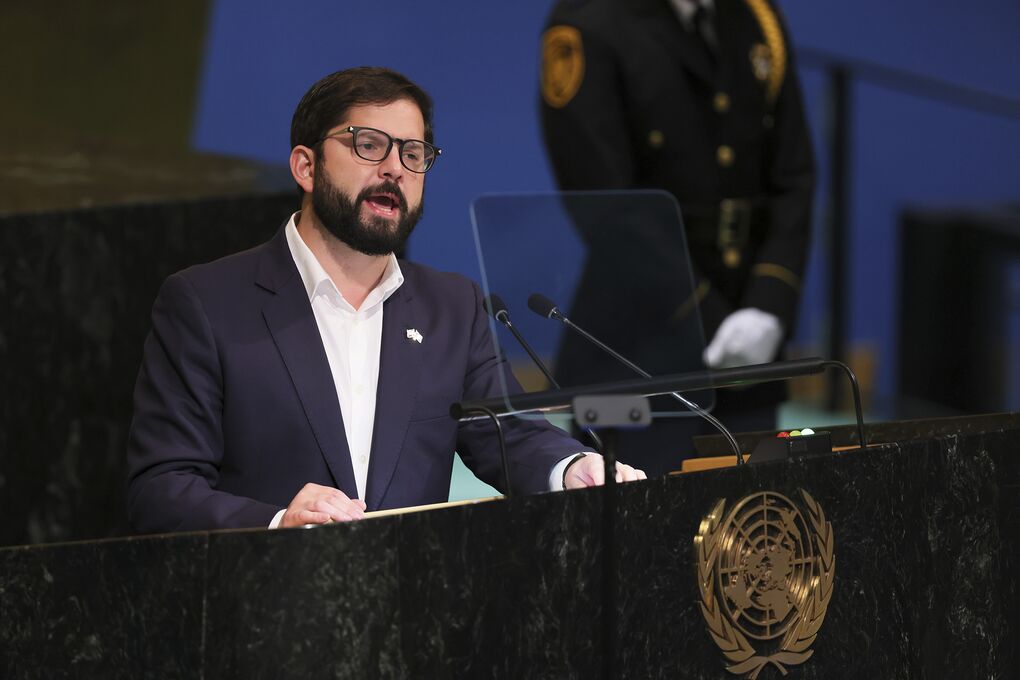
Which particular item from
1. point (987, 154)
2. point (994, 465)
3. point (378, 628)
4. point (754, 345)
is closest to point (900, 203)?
point (987, 154)

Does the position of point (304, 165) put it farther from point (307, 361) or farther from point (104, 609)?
point (104, 609)

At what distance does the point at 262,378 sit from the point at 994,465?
1.06m

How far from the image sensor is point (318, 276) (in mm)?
2514

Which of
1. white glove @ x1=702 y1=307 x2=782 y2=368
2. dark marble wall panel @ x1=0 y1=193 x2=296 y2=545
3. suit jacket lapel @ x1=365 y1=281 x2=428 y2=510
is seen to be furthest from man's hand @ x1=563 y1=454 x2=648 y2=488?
dark marble wall panel @ x1=0 y1=193 x2=296 y2=545

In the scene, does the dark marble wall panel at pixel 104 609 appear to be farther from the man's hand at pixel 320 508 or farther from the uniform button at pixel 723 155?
the uniform button at pixel 723 155

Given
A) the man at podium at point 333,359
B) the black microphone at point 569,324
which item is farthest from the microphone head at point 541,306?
the man at podium at point 333,359

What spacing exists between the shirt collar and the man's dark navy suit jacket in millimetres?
16

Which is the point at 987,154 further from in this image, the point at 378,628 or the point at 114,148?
the point at 378,628

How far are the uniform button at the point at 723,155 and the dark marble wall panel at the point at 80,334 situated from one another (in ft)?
3.31

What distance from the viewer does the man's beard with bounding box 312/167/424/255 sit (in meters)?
2.47

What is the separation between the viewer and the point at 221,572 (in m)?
1.80

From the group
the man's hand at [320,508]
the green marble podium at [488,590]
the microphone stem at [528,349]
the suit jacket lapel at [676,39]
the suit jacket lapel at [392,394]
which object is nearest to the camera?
the green marble podium at [488,590]

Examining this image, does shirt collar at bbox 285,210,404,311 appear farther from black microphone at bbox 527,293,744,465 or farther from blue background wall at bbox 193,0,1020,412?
blue background wall at bbox 193,0,1020,412

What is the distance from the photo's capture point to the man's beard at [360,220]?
8.12ft
